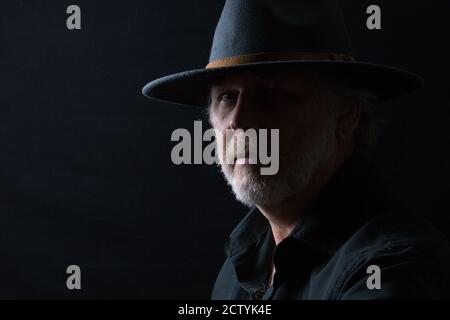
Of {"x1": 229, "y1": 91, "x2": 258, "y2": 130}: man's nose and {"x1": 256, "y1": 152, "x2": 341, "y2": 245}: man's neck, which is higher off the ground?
{"x1": 229, "y1": 91, "x2": 258, "y2": 130}: man's nose

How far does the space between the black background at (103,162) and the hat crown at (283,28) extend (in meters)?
0.57

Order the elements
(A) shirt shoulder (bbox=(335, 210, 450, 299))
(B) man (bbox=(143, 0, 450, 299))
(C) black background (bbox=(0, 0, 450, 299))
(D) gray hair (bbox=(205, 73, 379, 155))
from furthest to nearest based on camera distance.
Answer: (C) black background (bbox=(0, 0, 450, 299)) → (D) gray hair (bbox=(205, 73, 379, 155)) → (B) man (bbox=(143, 0, 450, 299)) → (A) shirt shoulder (bbox=(335, 210, 450, 299))

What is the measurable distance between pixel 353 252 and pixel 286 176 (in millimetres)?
252

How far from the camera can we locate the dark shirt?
108cm

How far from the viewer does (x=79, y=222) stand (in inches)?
78.0

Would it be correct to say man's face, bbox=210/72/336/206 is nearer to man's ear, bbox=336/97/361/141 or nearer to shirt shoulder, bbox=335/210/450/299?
man's ear, bbox=336/97/361/141

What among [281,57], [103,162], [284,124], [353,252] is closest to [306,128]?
[284,124]

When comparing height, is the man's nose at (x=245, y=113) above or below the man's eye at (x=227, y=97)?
below

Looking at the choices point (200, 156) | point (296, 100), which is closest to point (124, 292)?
point (200, 156)

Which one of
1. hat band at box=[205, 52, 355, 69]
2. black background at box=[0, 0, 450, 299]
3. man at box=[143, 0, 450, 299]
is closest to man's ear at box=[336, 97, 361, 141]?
man at box=[143, 0, 450, 299]

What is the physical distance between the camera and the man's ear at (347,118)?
143 cm

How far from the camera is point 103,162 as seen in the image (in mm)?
1980

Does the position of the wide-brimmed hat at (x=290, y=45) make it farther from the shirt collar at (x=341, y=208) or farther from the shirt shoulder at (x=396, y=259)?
the shirt shoulder at (x=396, y=259)

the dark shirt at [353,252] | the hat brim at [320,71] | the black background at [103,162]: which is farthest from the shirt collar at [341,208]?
the black background at [103,162]
